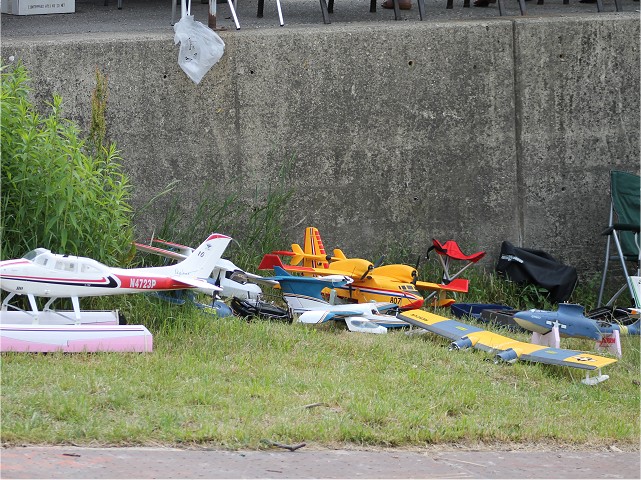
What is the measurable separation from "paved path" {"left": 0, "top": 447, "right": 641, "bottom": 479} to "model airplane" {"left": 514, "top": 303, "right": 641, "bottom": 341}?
76.3 inches

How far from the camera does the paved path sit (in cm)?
406

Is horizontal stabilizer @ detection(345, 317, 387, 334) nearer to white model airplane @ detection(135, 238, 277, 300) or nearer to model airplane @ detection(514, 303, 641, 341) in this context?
white model airplane @ detection(135, 238, 277, 300)

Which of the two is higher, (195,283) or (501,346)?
(195,283)

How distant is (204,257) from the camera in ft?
21.4

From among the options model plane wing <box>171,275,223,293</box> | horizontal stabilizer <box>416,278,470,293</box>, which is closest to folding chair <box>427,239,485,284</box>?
horizontal stabilizer <box>416,278,470,293</box>

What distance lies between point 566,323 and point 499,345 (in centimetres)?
66

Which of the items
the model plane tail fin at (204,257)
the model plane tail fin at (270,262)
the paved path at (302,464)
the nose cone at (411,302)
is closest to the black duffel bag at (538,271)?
the nose cone at (411,302)

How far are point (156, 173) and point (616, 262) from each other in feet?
14.3

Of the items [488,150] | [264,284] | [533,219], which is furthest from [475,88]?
[264,284]

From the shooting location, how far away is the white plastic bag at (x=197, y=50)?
26.8ft

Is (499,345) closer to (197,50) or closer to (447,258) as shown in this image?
(447,258)

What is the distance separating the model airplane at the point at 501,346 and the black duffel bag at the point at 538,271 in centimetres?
168

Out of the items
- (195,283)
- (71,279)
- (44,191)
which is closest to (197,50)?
(44,191)

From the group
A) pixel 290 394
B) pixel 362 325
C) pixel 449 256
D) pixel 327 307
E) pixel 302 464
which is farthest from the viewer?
pixel 449 256
